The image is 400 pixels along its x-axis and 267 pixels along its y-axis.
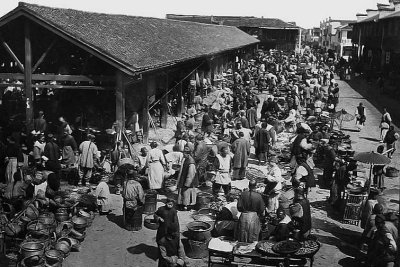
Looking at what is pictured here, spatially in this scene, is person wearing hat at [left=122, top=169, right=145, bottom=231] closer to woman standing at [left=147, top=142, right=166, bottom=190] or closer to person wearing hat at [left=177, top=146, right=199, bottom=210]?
person wearing hat at [left=177, top=146, right=199, bottom=210]

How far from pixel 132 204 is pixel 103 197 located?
1215 mm

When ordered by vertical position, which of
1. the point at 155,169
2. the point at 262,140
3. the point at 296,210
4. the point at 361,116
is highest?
the point at 361,116

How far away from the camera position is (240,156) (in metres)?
15.9

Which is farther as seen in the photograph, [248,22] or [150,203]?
[248,22]

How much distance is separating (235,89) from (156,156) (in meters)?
16.4

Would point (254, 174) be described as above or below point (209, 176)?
below

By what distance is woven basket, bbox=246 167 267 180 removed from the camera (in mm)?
16516

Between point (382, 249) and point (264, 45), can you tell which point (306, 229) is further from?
point (264, 45)

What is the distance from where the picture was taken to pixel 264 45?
73.5 metres

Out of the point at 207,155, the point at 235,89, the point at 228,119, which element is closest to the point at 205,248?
the point at 207,155

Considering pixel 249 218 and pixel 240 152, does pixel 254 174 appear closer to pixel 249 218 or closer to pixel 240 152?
pixel 240 152

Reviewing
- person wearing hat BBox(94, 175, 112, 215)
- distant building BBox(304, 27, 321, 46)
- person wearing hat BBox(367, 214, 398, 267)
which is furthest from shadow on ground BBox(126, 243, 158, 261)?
distant building BBox(304, 27, 321, 46)

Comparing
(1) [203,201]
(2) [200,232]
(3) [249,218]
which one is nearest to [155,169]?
(1) [203,201]

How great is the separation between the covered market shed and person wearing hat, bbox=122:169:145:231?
5074 millimetres
